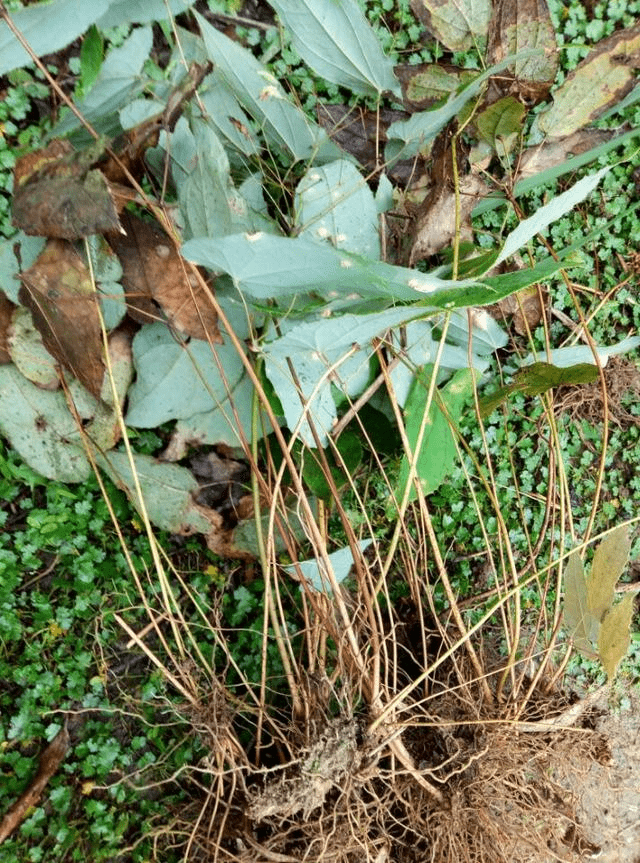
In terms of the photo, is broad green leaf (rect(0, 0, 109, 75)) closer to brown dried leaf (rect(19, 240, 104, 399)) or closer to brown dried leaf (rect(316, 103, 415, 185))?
brown dried leaf (rect(19, 240, 104, 399))

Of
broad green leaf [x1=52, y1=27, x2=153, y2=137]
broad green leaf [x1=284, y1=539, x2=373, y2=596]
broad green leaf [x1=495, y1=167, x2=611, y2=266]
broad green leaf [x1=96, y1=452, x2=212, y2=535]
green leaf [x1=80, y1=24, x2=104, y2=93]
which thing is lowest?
broad green leaf [x1=284, y1=539, x2=373, y2=596]

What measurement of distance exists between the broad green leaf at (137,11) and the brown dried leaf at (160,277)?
27cm

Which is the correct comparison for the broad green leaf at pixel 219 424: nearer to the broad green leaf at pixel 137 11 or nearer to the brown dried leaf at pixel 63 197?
the brown dried leaf at pixel 63 197

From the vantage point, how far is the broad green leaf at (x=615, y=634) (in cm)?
105

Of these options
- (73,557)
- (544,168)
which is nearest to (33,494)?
(73,557)

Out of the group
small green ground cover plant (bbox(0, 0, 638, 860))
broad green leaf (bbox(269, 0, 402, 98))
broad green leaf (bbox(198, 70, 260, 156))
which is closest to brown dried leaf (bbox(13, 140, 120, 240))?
small green ground cover plant (bbox(0, 0, 638, 860))

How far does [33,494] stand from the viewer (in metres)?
1.19

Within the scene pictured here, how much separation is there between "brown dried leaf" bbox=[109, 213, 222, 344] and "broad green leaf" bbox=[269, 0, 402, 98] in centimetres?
35

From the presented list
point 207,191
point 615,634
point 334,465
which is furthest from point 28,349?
point 615,634

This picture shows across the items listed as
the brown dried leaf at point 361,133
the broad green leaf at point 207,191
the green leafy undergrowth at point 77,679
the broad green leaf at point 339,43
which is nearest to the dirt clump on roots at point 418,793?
the green leafy undergrowth at point 77,679

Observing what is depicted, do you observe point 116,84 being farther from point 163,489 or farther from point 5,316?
point 163,489

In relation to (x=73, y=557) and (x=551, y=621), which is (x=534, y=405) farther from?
(x=73, y=557)

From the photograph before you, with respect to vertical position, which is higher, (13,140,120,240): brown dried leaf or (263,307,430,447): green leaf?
(13,140,120,240): brown dried leaf

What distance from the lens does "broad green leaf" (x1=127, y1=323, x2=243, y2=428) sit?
108 cm
